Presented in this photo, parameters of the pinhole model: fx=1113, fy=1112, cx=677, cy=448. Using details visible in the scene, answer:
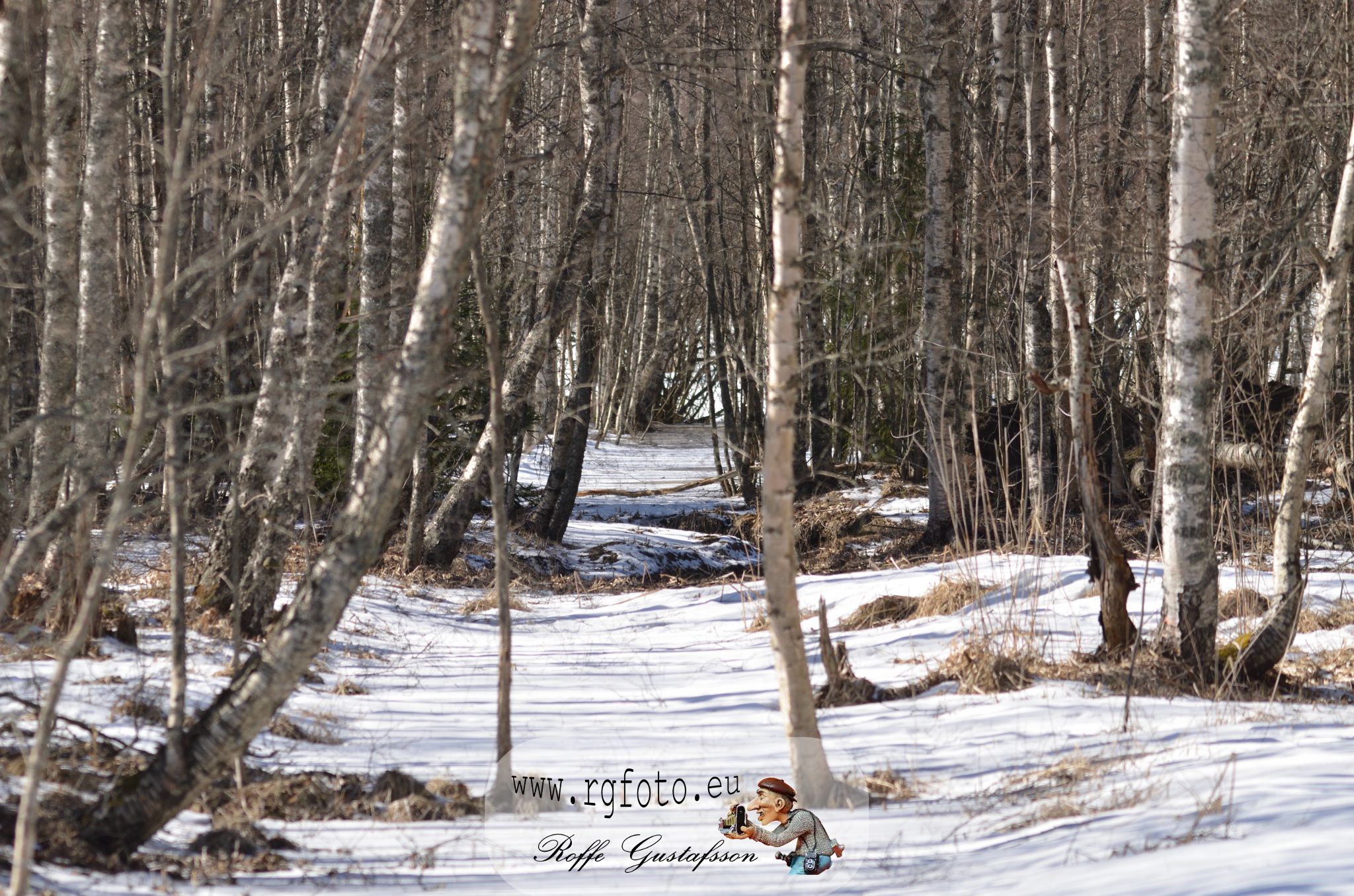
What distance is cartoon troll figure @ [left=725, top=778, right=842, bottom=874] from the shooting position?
11.7 feet

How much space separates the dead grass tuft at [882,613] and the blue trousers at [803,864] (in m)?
4.16

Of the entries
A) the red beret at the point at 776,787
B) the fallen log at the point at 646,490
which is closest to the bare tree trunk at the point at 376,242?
the red beret at the point at 776,787

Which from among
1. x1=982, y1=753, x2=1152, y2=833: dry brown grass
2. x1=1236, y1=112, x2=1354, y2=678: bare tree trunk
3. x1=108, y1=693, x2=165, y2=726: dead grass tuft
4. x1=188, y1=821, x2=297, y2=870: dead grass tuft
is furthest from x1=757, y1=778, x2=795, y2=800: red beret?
x1=1236, y1=112, x2=1354, y2=678: bare tree trunk

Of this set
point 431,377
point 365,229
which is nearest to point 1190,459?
point 431,377

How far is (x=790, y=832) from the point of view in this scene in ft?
12.1

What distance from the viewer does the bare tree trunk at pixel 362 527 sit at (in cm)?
317

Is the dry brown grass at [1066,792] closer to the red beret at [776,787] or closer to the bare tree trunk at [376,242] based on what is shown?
the red beret at [776,787]

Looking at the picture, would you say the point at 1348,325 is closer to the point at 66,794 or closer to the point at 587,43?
the point at 587,43

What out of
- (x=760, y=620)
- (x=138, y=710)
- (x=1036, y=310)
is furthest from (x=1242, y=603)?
(x=138, y=710)

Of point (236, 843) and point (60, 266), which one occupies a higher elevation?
point (60, 266)

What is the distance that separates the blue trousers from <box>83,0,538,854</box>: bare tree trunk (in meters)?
1.64

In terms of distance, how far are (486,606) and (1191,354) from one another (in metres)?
5.49

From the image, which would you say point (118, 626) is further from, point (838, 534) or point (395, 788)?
point (838, 534)

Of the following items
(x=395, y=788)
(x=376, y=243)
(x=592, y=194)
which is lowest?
(x=395, y=788)
